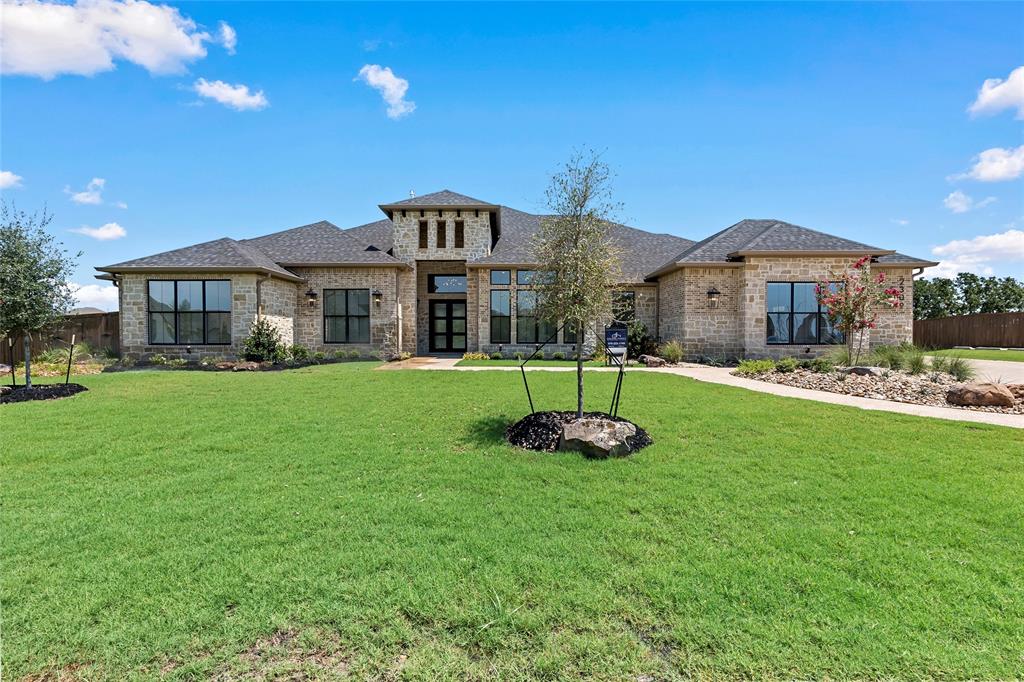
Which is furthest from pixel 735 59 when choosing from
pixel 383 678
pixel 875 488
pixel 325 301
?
pixel 325 301

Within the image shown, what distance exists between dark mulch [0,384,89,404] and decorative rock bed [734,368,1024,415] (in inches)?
642

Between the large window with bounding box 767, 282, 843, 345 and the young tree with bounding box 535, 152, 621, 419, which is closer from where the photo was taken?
the young tree with bounding box 535, 152, 621, 419

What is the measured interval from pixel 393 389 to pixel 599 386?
468cm

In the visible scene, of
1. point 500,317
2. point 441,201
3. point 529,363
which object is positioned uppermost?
point 441,201

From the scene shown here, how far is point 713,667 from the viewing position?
7.40 ft

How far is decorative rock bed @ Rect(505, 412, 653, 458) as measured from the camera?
5.45 m

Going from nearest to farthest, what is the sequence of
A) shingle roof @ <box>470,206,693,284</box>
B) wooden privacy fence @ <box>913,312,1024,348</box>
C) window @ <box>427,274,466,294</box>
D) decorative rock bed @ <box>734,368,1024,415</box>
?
decorative rock bed @ <box>734,368,1024,415</box> < shingle roof @ <box>470,206,693,284</box> < window @ <box>427,274,466,294</box> < wooden privacy fence @ <box>913,312,1024,348</box>

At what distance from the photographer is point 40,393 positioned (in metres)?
9.62

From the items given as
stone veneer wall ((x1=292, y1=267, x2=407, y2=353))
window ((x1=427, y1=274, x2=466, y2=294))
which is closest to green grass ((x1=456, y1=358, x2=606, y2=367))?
stone veneer wall ((x1=292, y1=267, x2=407, y2=353))

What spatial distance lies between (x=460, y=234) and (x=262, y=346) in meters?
8.87

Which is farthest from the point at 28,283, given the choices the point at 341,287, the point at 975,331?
the point at 975,331

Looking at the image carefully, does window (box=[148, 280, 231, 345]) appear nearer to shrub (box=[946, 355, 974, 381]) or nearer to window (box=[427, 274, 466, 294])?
window (box=[427, 274, 466, 294])

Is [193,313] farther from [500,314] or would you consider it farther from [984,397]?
[984,397]

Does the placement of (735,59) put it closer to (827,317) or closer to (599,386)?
(599,386)
